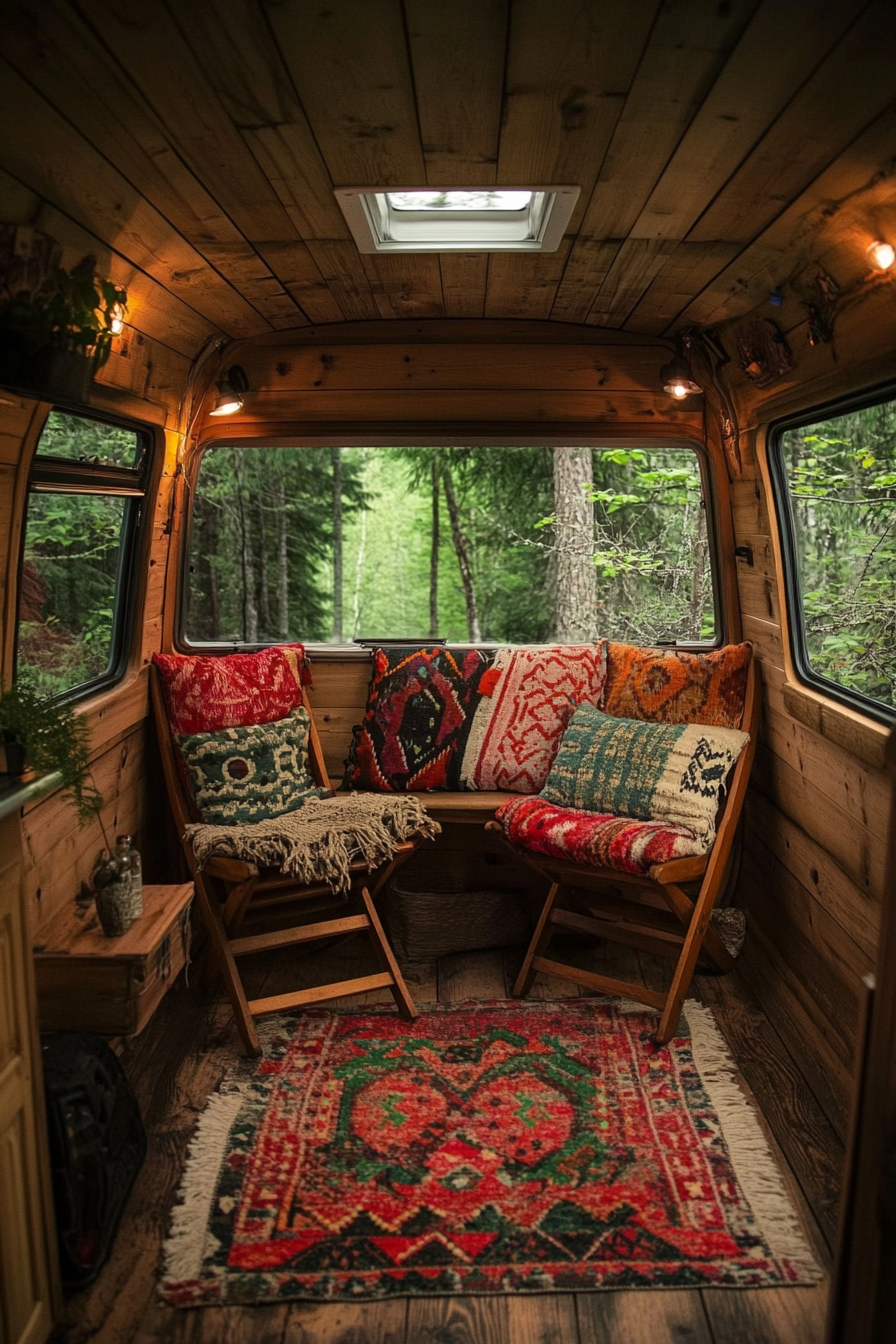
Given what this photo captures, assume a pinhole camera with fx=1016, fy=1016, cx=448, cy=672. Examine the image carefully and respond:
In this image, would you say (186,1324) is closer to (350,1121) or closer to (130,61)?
(350,1121)

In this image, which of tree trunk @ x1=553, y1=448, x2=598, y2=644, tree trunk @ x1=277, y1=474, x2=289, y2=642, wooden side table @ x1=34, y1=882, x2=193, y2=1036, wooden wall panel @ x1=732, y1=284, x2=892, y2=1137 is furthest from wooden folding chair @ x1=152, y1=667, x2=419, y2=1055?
tree trunk @ x1=277, y1=474, x2=289, y2=642

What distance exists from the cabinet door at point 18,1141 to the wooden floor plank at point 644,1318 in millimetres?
994

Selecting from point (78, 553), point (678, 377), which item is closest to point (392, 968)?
point (78, 553)

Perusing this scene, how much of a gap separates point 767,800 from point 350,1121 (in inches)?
67.4

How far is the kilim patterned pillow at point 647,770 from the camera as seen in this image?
3047 mm

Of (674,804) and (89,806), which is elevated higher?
(89,806)

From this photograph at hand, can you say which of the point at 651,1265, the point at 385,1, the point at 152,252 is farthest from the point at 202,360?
the point at 651,1265

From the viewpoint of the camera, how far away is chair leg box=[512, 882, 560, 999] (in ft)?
10.4

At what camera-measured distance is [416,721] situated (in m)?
3.54

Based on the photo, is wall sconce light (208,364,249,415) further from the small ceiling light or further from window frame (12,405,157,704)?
the small ceiling light

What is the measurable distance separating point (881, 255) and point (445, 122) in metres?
0.90

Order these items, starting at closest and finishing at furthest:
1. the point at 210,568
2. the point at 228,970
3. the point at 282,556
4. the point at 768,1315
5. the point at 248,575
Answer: the point at 768,1315 → the point at 228,970 → the point at 210,568 → the point at 248,575 → the point at 282,556

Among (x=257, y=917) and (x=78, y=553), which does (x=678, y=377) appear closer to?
(x=78, y=553)

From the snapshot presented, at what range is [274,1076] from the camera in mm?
2740
